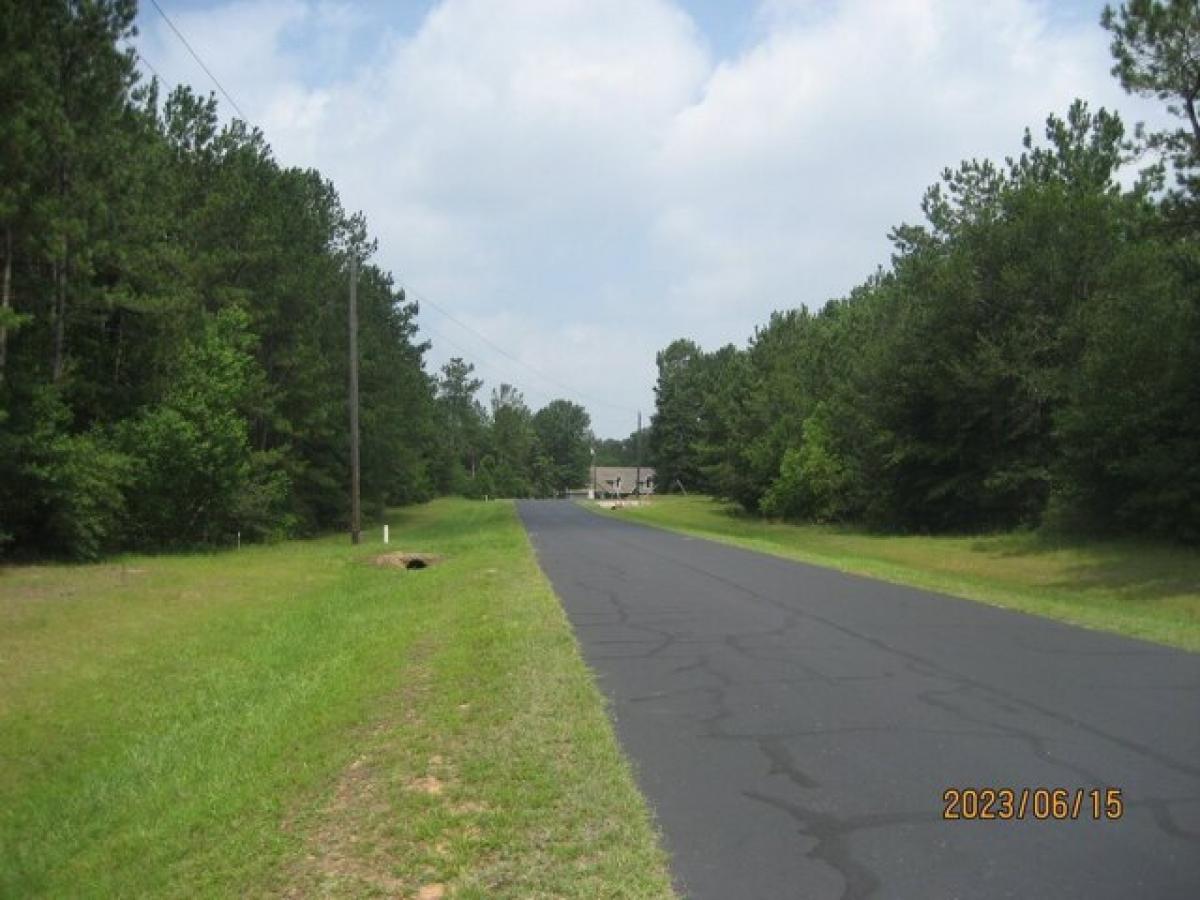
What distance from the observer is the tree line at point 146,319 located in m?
22.8

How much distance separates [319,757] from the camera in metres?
7.03

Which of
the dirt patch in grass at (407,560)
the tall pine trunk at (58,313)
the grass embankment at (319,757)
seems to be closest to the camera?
the grass embankment at (319,757)

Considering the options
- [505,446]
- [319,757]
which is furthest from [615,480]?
[319,757]

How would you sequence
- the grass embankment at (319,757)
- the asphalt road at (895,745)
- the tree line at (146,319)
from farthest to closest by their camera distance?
the tree line at (146,319)
the grass embankment at (319,757)
the asphalt road at (895,745)

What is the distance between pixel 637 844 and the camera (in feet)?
16.0

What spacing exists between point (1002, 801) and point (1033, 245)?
34.0 m

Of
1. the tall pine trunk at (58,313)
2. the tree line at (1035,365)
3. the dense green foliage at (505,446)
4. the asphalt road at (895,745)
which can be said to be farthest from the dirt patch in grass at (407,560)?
the dense green foliage at (505,446)

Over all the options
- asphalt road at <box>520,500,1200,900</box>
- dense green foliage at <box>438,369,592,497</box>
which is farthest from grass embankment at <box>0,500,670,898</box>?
dense green foliage at <box>438,369,592,497</box>

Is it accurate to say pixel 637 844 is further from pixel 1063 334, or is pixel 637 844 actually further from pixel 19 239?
pixel 1063 334

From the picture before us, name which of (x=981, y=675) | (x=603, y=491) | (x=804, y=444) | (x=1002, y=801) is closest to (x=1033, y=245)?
(x=804, y=444)

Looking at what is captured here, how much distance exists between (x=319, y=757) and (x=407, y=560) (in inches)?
721

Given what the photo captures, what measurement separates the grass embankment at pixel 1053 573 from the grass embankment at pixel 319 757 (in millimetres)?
6904

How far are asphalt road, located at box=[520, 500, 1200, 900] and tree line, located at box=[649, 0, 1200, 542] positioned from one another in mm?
15208

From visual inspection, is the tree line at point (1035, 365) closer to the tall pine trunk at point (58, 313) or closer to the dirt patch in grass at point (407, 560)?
the dirt patch in grass at point (407, 560)
